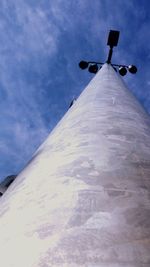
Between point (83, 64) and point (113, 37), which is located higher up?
point (113, 37)

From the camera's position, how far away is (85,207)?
2.45 meters

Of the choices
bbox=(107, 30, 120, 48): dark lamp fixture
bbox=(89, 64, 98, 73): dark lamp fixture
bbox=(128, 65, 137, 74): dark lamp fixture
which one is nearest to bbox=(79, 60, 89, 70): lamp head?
bbox=(89, 64, 98, 73): dark lamp fixture

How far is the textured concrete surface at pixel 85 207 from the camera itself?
2.05 m

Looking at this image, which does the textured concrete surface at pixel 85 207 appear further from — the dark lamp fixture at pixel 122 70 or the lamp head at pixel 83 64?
the lamp head at pixel 83 64

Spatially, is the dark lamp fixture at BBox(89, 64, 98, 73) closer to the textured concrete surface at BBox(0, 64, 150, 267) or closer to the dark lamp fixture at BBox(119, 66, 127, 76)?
the dark lamp fixture at BBox(119, 66, 127, 76)

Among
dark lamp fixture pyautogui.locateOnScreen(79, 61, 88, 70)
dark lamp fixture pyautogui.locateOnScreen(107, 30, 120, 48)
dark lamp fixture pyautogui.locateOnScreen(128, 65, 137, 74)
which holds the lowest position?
dark lamp fixture pyautogui.locateOnScreen(79, 61, 88, 70)

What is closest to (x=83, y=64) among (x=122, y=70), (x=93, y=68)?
(x=93, y=68)

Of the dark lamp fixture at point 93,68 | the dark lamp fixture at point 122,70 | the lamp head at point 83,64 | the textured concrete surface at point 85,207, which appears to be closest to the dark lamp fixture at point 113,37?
the dark lamp fixture at point 122,70

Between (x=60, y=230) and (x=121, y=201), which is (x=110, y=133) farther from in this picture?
(x=60, y=230)

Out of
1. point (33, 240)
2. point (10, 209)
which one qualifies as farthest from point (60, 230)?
point (10, 209)

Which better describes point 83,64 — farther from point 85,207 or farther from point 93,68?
point 85,207

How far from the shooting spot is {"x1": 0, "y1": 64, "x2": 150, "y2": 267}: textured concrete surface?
205 centimetres

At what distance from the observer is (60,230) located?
2.28 meters

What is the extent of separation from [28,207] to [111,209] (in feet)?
2.37
